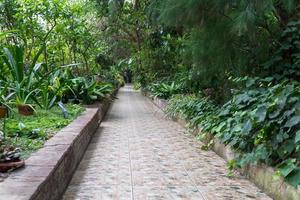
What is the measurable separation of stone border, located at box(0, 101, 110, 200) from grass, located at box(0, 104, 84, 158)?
135 mm

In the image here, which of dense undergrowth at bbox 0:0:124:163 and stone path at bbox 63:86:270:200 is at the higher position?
dense undergrowth at bbox 0:0:124:163

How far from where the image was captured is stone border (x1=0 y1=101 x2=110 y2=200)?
2.38 m

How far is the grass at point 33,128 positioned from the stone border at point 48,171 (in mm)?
135

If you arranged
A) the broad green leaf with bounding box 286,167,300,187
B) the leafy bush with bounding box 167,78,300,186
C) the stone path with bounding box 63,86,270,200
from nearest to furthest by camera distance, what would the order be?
the broad green leaf with bounding box 286,167,300,187, the leafy bush with bounding box 167,78,300,186, the stone path with bounding box 63,86,270,200

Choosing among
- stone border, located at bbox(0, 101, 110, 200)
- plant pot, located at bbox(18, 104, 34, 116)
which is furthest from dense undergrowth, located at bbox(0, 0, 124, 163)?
stone border, located at bbox(0, 101, 110, 200)

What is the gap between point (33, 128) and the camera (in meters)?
4.59

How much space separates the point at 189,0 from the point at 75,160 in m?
2.30

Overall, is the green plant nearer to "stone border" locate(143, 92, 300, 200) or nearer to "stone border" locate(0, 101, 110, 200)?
"stone border" locate(0, 101, 110, 200)

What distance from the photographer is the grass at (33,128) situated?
3788mm

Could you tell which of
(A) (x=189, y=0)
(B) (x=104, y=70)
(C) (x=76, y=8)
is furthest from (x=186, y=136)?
(B) (x=104, y=70)

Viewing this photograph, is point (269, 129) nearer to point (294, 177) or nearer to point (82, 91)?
point (294, 177)

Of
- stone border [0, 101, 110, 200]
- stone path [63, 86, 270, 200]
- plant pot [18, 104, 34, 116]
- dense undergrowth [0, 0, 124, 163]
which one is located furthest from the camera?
plant pot [18, 104, 34, 116]

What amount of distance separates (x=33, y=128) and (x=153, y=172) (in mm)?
1479

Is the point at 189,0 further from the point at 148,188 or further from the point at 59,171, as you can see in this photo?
the point at 59,171
